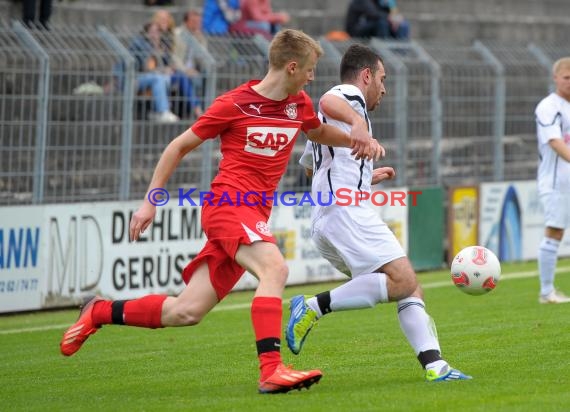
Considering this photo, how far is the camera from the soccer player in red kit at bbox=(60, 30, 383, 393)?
24.2 ft

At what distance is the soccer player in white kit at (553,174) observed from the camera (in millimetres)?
12461

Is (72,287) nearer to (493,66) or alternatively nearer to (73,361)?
(73,361)

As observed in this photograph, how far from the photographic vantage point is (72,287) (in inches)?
543

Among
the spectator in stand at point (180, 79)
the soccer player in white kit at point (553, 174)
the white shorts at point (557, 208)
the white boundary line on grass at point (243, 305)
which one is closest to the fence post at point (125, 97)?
the spectator in stand at point (180, 79)

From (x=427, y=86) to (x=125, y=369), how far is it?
9.69 metres

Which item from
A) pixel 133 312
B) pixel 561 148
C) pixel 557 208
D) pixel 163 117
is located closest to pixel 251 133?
pixel 133 312

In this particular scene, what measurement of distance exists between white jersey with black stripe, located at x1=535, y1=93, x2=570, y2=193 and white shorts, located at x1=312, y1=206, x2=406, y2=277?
486 cm

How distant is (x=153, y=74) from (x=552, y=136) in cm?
480

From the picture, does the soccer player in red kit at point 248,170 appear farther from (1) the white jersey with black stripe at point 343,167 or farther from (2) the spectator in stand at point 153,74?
(2) the spectator in stand at point 153,74

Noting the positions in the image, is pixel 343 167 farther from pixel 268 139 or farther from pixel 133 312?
pixel 133 312

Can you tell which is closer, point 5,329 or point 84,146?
point 5,329

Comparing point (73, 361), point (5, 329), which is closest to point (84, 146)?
point (5, 329)

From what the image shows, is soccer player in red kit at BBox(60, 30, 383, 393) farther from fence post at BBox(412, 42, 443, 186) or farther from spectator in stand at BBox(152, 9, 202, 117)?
fence post at BBox(412, 42, 443, 186)

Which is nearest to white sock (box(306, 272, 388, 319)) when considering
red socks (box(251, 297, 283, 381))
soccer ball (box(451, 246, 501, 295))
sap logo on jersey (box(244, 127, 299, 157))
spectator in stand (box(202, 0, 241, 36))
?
red socks (box(251, 297, 283, 381))
